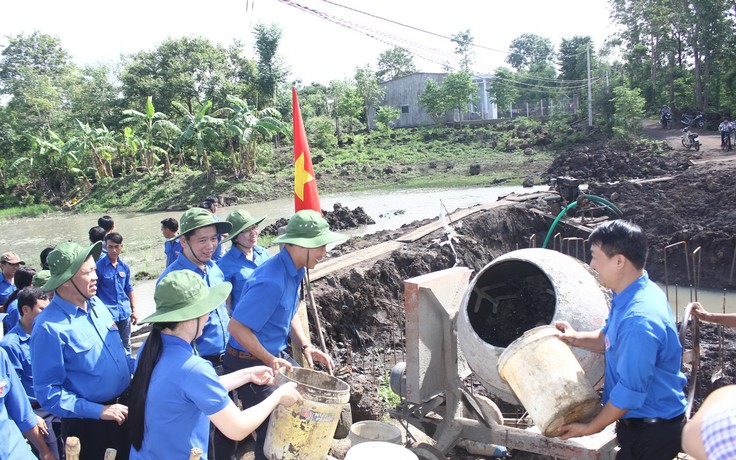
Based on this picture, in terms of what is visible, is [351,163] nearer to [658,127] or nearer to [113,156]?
[113,156]

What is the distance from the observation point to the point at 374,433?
3770 millimetres

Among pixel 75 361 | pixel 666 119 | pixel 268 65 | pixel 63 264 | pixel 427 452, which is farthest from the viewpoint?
pixel 268 65

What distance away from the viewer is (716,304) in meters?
9.67

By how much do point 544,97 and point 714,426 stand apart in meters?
48.9

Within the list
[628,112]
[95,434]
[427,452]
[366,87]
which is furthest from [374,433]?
[366,87]

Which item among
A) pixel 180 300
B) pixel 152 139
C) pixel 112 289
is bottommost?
pixel 112 289

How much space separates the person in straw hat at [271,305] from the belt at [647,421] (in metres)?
1.78

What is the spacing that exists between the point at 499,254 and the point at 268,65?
88.6 ft

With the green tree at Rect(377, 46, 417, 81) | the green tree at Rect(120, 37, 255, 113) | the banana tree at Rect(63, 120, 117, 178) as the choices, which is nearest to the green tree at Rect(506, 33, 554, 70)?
the green tree at Rect(377, 46, 417, 81)

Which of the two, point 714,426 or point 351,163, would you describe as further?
point 351,163

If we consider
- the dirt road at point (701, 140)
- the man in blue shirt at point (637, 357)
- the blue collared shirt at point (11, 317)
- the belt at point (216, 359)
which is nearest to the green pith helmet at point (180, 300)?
the belt at point (216, 359)

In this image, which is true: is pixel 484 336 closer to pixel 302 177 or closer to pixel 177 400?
pixel 302 177

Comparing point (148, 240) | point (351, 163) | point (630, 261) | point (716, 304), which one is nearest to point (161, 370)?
point (630, 261)

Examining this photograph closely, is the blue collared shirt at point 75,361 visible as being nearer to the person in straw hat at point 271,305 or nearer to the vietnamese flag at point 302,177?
the person in straw hat at point 271,305
